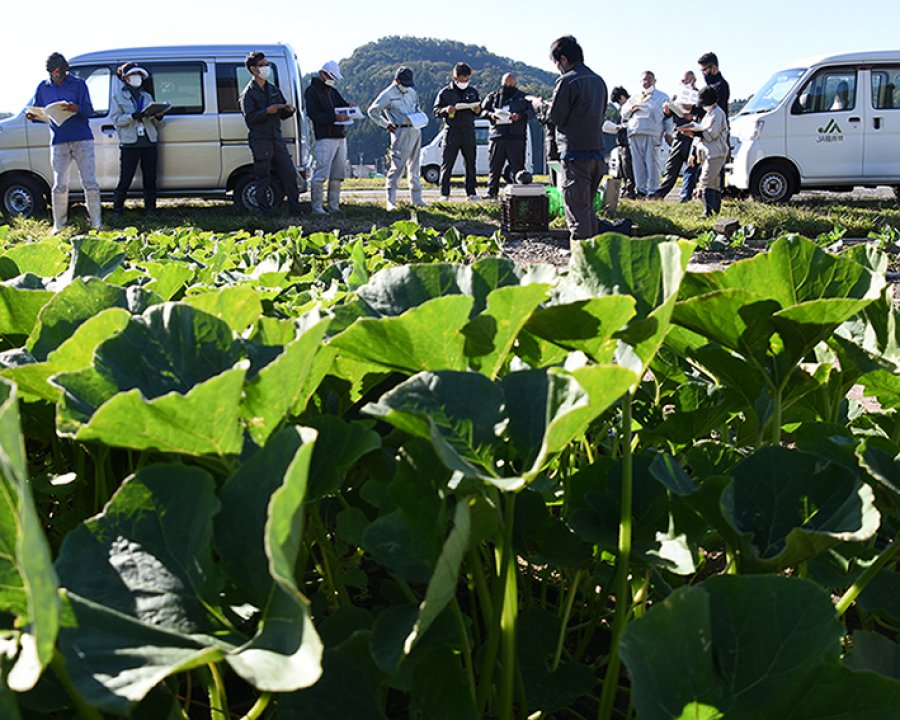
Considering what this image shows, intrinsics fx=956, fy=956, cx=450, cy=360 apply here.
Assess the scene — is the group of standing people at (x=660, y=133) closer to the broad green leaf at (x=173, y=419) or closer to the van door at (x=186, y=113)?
the van door at (x=186, y=113)

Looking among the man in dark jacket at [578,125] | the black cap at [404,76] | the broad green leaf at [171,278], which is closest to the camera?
the broad green leaf at [171,278]

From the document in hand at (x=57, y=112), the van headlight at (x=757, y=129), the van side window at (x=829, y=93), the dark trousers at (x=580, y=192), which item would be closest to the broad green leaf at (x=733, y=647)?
the dark trousers at (x=580, y=192)

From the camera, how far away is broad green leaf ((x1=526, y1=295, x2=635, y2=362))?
79cm

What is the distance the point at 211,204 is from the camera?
45.6 ft

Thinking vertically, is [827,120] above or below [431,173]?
above

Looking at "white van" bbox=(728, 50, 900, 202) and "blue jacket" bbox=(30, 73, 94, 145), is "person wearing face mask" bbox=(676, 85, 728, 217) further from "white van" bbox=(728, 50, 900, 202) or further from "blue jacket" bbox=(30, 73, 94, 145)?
"blue jacket" bbox=(30, 73, 94, 145)

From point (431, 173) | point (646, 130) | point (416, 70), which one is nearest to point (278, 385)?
point (646, 130)

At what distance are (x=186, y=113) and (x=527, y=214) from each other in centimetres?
500

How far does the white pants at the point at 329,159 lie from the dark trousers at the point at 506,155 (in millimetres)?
3036

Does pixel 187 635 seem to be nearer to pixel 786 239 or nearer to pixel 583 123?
pixel 786 239

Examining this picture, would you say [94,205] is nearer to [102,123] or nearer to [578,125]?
[102,123]

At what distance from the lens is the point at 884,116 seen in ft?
44.5

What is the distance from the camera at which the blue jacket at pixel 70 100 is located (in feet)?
32.0

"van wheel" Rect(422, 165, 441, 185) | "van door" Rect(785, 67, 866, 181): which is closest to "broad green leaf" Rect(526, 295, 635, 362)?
"van door" Rect(785, 67, 866, 181)
